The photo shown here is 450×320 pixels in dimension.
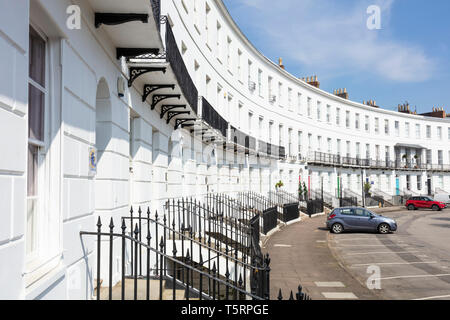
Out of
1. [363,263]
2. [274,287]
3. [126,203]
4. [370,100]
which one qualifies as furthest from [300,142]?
[126,203]

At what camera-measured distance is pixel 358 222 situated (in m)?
21.2

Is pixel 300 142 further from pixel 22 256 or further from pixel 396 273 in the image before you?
pixel 22 256

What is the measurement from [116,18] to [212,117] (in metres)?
11.0

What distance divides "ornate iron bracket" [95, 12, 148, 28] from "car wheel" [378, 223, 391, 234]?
18.5 metres

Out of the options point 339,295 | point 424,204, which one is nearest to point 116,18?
point 339,295

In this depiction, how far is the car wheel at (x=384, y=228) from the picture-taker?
20827mm

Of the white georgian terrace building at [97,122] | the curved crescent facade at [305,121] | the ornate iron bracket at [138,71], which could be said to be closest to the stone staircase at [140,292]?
the white georgian terrace building at [97,122]

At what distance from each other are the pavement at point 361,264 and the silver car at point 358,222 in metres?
0.37

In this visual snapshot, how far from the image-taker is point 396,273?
1196cm

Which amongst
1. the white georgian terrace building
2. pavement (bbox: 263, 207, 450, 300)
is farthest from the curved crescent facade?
pavement (bbox: 263, 207, 450, 300)

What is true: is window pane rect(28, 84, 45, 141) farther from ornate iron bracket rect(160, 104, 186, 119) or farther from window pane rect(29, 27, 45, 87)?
ornate iron bracket rect(160, 104, 186, 119)

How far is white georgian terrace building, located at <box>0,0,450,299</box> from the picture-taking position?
3.28 metres

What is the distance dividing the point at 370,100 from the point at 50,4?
5240cm

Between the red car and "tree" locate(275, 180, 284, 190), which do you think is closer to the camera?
"tree" locate(275, 180, 284, 190)
